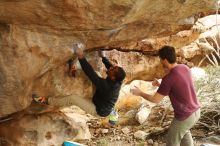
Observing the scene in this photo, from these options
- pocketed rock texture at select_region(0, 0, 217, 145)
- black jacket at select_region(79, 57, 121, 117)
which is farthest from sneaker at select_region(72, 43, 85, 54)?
black jacket at select_region(79, 57, 121, 117)

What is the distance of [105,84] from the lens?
19.2 feet

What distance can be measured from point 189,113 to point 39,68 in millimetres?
2029

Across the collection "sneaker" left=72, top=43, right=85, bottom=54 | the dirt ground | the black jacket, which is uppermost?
"sneaker" left=72, top=43, right=85, bottom=54

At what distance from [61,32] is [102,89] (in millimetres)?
1153

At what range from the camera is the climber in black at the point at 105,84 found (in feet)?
18.9

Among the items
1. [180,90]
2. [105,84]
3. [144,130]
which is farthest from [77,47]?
[144,130]

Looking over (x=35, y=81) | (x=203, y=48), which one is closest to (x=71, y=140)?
(x=35, y=81)

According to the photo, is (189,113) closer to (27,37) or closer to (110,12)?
(110,12)

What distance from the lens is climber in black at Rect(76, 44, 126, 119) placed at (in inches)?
227

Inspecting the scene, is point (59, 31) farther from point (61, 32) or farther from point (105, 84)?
point (105, 84)

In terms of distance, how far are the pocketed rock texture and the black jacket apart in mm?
223

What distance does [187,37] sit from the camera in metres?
8.74

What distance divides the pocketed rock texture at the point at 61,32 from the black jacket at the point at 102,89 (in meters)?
0.22

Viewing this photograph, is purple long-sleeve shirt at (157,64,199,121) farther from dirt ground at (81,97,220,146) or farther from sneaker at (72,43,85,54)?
dirt ground at (81,97,220,146)
